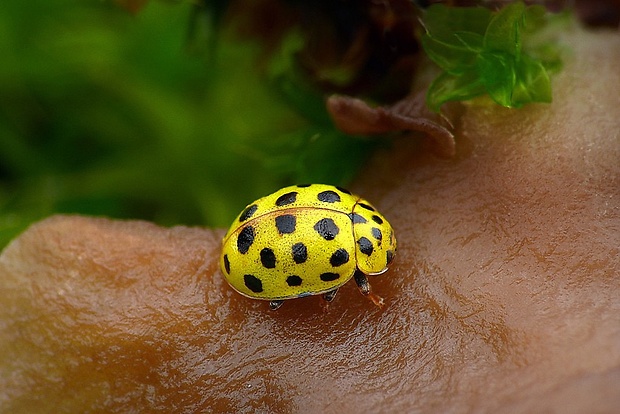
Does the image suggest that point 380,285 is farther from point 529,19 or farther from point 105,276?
point 529,19

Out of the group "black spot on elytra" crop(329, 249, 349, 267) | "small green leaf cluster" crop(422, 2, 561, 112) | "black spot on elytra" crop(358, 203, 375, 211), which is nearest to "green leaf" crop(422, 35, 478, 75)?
"small green leaf cluster" crop(422, 2, 561, 112)

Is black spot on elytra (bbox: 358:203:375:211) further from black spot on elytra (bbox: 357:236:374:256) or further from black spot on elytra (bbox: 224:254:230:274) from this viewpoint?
black spot on elytra (bbox: 224:254:230:274)

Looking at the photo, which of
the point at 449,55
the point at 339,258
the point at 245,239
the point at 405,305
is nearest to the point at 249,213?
the point at 245,239

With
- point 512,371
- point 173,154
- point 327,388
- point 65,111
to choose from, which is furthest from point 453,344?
point 65,111

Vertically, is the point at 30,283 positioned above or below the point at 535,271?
below

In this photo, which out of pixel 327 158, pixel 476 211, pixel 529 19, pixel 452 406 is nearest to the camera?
pixel 452 406

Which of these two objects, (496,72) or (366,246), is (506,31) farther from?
(366,246)

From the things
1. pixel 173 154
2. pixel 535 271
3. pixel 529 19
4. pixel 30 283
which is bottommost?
pixel 173 154
